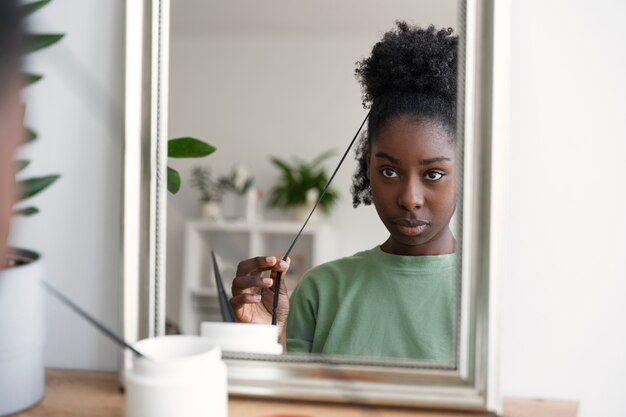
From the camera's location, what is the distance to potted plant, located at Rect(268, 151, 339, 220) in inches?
24.0

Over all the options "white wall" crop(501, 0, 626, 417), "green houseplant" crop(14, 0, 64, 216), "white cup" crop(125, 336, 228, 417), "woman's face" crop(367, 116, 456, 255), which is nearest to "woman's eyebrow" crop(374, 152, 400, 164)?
"woman's face" crop(367, 116, 456, 255)

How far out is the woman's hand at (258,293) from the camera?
2.06ft

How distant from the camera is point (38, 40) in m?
0.67

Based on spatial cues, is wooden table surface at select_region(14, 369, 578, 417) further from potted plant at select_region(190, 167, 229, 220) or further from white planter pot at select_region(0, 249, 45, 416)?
potted plant at select_region(190, 167, 229, 220)

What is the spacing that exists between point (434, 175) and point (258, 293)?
0.20m

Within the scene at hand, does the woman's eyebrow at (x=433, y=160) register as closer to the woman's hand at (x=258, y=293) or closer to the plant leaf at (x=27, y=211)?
the woman's hand at (x=258, y=293)

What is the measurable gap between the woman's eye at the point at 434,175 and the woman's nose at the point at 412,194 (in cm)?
1

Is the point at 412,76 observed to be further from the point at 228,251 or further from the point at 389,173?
the point at 228,251

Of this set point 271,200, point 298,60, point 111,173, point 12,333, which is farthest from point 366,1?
point 12,333

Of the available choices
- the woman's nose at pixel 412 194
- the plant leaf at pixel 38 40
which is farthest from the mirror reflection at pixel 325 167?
the plant leaf at pixel 38 40

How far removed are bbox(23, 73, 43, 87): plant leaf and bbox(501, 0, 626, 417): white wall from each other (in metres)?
0.48

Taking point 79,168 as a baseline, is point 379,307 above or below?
below

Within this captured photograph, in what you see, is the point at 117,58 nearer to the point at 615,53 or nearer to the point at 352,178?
the point at 352,178

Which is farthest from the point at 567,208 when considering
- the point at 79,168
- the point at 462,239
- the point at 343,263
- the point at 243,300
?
the point at 79,168
